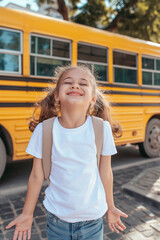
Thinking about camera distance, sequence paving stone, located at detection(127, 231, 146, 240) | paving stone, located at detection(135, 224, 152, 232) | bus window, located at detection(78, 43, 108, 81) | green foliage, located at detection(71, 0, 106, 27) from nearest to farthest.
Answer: paving stone, located at detection(127, 231, 146, 240)
paving stone, located at detection(135, 224, 152, 232)
bus window, located at detection(78, 43, 108, 81)
green foliage, located at detection(71, 0, 106, 27)

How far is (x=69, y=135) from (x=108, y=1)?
12.0m

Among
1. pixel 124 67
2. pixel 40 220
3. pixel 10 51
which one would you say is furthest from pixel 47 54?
pixel 40 220

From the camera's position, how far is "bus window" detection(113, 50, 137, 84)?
502 centimetres

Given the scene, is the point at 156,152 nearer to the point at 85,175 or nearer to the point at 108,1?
the point at 85,175

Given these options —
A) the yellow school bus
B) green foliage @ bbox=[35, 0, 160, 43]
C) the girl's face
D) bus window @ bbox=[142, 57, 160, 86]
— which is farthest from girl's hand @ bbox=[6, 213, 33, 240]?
green foliage @ bbox=[35, 0, 160, 43]

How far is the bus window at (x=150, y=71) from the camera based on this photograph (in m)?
5.61

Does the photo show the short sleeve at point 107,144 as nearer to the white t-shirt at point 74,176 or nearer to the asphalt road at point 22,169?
the white t-shirt at point 74,176

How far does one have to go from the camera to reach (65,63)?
4.31 meters

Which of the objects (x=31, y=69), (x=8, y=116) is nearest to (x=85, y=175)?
(x=8, y=116)

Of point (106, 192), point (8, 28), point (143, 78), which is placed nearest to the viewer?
point (106, 192)

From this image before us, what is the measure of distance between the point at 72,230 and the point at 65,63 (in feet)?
11.2

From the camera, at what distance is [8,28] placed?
3.71m

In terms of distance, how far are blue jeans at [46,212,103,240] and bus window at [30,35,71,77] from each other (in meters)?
3.06

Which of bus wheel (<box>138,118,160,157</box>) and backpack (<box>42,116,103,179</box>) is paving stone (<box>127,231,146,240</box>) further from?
bus wheel (<box>138,118,160,157</box>)
